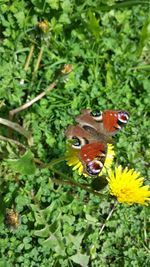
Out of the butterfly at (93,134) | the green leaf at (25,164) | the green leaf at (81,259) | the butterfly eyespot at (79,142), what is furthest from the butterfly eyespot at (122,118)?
the green leaf at (81,259)

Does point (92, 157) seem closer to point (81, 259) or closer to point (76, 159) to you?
point (76, 159)

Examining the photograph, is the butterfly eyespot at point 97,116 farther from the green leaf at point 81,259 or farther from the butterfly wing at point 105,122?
the green leaf at point 81,259

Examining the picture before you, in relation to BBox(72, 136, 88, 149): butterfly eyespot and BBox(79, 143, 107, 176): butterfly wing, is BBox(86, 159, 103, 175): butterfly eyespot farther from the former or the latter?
BBox(72, 136, 88, 149): butterfly eyespot

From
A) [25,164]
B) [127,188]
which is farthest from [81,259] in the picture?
[25,164]

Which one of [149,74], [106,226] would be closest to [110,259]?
[106,226]

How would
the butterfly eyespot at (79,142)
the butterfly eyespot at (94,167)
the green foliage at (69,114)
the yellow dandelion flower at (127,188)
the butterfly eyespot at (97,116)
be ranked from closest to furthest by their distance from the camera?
1. the butterfly eyespot at (94,167)
2. the butterfly eyespot at (79,142)
3. the butterfly eyespot at (97,116)
4. the yellow dandelion flower at (127,188)
5. the green foliage at (69,114)

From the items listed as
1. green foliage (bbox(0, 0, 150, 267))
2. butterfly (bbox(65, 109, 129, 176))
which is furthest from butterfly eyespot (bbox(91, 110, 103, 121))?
green foliage (bbox(0, 0, 150, 267))
